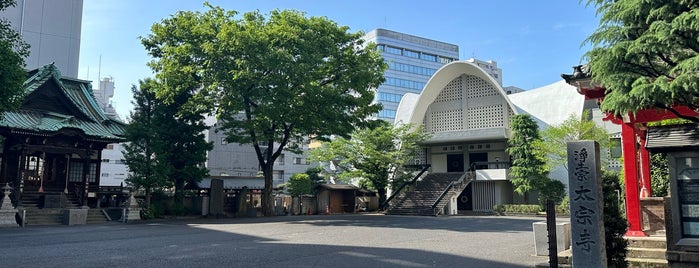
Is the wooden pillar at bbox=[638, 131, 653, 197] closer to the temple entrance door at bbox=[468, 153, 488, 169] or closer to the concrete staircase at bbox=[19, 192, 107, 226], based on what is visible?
the concrete staircase at bbox=[19, 192, 107, 226]

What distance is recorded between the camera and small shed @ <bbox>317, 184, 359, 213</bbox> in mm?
31719

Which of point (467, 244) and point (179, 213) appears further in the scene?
point (179, 213)

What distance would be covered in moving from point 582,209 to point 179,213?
873 inches

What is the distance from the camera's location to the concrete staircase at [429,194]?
28500 mm

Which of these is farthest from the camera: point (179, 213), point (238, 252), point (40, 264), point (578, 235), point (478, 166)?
point (478, 166)

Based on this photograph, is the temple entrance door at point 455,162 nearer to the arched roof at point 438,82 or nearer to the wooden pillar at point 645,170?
the arched roof at point 438,82

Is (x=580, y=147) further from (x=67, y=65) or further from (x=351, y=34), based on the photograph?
(x=67, y=65)

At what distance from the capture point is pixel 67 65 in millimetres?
36719

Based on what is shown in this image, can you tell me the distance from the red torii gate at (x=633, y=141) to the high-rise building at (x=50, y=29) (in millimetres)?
37123

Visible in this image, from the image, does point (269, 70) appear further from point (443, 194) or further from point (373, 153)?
point (443, 194)

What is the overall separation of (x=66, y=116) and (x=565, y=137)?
2700 centimetres

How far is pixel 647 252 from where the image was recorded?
873 cm

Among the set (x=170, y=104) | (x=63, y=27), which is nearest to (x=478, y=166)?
(x=170, y=104)

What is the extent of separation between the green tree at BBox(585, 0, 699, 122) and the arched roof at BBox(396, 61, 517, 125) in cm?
2817
